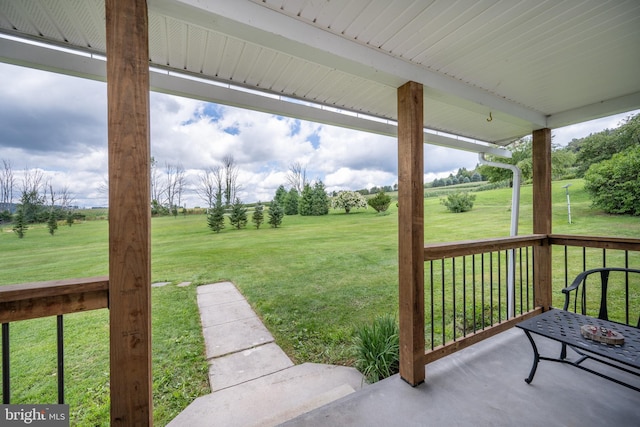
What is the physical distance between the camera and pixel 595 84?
216cm

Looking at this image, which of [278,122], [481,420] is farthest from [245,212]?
[481,420]

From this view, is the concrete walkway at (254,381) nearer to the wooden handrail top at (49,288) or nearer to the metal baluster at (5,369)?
the metal baluster at (5,369)

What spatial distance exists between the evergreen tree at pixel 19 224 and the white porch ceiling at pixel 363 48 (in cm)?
264

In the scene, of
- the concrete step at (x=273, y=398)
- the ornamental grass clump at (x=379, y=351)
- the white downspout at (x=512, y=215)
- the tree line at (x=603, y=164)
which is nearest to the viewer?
the concrete step at (x=273, y=398)

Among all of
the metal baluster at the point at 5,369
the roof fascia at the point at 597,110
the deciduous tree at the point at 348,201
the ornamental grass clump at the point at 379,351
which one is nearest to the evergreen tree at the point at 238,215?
the deciduous tree at the point at 348,201

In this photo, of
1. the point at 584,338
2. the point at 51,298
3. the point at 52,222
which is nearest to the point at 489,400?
the point at 584,338

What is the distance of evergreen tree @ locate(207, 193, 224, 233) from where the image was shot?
6227 millimetres

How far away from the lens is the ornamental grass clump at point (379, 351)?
7.04 feet

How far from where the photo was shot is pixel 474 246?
2191mm

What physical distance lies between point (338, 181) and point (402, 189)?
16.7 feet

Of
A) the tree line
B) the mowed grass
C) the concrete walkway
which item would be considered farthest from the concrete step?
the tree line

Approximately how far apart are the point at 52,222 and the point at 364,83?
447 cm

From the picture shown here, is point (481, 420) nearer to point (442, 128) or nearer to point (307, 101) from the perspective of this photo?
point (307, 101)

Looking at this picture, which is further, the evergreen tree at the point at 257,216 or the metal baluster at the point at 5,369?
the evergreen tree at the point at 257,216
